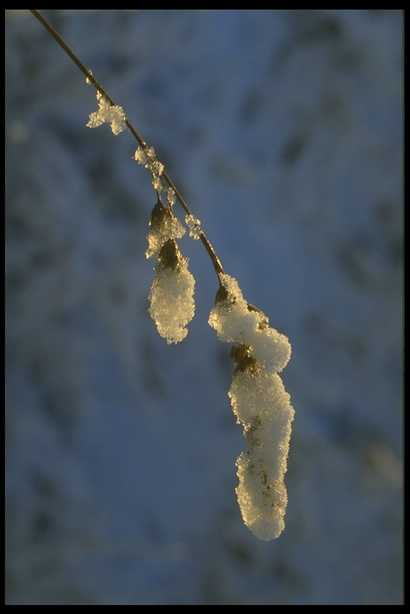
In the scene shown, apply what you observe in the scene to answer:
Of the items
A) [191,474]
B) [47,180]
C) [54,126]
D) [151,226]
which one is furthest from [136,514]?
[151,226]

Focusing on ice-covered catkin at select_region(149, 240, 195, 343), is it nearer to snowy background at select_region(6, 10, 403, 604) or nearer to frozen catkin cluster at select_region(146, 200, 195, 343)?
frozen catkin cluster at select_region(146, 200, 195, 343)

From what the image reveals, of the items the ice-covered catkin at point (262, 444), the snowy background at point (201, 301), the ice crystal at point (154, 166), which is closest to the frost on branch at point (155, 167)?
the ice crystal at point (154, 166)

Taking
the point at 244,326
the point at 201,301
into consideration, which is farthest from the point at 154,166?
the point at 201,301

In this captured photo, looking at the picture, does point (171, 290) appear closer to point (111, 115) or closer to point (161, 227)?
point (161, 227)

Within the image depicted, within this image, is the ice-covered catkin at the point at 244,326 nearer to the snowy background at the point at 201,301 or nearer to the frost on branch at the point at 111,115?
the frost on branch at the point at 111,115

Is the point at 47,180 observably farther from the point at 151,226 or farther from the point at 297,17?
the point at 151,226
